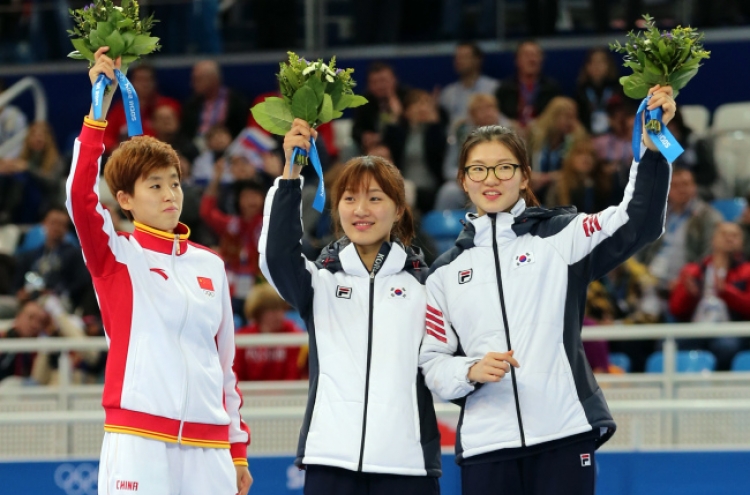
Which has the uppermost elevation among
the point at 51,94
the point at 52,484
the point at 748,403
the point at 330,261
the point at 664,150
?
A: the point at 51,94

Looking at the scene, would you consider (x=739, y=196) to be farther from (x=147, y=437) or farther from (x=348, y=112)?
(x=147, y=437)

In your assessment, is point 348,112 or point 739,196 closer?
point 739,196

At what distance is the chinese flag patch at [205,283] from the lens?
426 cm

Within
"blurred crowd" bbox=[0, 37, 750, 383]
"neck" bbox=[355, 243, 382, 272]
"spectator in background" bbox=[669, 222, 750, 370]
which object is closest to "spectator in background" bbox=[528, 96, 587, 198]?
"blurred crowd" bbox=[0, 37, 750, 383]

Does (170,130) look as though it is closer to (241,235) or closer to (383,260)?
(241,235)

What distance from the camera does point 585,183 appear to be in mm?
9031

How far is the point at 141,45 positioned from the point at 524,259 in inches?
57.6

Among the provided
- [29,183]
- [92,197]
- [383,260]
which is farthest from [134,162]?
[29,183]

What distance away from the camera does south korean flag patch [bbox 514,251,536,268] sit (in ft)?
13.8

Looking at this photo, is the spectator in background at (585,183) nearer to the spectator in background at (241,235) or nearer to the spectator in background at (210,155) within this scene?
the spectator in background at (241,235)

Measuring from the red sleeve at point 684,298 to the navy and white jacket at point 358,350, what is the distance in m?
4.30

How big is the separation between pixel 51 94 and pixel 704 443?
8281 mm

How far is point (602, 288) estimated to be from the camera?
8.30 metres

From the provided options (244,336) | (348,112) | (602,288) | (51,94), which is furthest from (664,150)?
(51,94)
